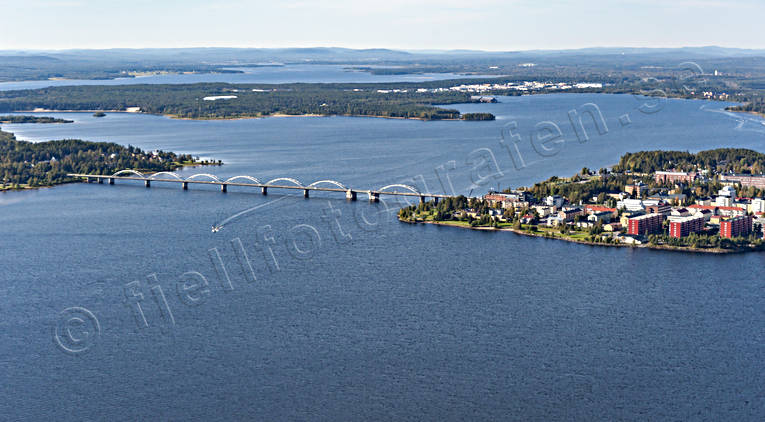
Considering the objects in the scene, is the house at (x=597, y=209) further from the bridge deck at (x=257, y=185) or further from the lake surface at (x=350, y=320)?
the bridge deck at (x=257, y=185)

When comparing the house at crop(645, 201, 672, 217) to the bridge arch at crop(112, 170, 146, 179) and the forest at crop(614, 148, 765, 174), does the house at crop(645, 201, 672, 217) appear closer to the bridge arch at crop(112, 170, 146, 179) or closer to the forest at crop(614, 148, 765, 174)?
the forest at crop(614, 148, 765, 174)

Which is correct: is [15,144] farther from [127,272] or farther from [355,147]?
[127,272]

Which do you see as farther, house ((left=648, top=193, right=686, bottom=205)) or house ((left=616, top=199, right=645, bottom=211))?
house ((left=648, top=193, right=686, bottom=205))

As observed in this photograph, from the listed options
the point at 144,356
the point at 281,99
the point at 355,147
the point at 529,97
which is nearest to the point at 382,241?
the point at 144,356

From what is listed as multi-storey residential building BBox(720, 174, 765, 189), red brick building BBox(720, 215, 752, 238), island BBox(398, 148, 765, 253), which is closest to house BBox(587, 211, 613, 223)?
island BBox(398, 148, 765, 253)

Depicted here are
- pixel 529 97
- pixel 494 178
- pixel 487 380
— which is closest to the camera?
pixel 487 380

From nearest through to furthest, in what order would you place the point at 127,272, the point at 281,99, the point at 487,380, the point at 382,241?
1. the point at 487,380
2. the point at 127,272
3. the point at 382,241
4. the point at 281,99

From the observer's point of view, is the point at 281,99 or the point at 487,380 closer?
the point at 487,380

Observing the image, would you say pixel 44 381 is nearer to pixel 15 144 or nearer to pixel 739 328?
pixel 739 328
